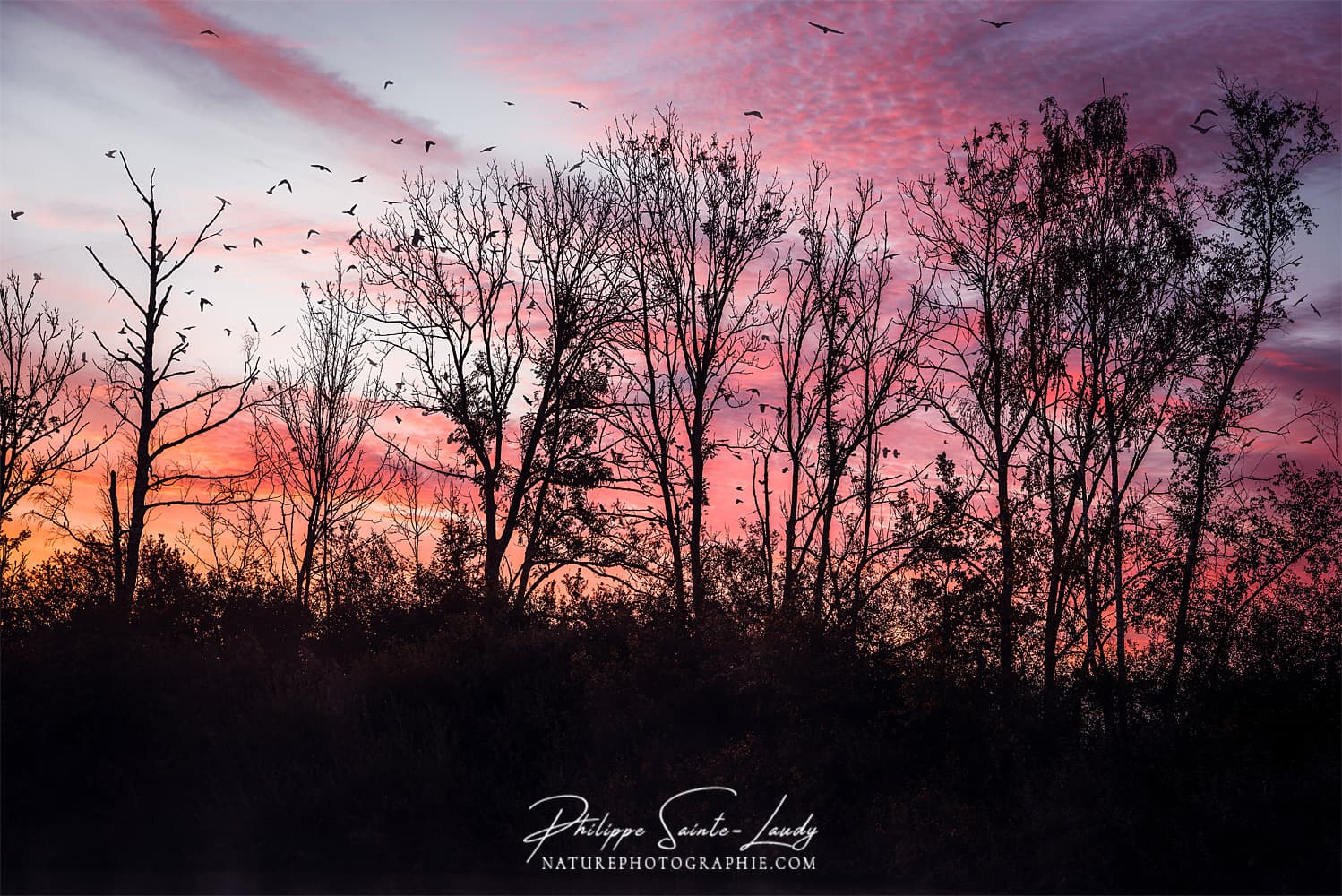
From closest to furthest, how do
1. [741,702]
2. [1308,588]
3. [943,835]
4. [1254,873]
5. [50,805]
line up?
[1254,873]
[943,835]
[50,805]
[741,702]
[1308,588]

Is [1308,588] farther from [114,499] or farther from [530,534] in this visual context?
[114,499]

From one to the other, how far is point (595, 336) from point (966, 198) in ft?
36.8

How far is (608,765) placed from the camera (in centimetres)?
1501

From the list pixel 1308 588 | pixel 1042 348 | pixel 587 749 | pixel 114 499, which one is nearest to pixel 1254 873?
pixel 587 749

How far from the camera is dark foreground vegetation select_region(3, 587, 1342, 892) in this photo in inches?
513

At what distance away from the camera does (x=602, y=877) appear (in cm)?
1335
